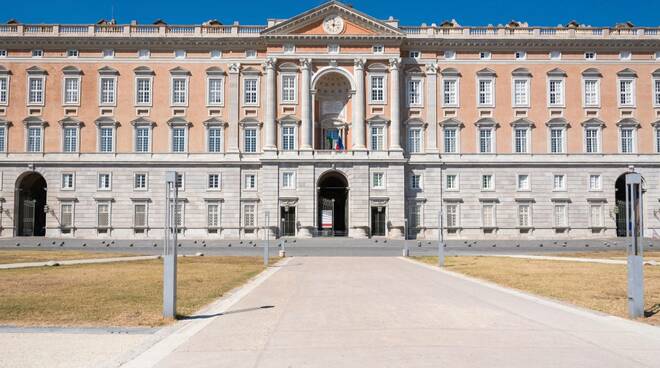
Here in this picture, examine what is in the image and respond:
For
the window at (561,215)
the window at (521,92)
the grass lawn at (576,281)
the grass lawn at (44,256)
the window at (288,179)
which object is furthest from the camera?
the window at (521,92)

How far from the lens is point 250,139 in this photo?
6359cm

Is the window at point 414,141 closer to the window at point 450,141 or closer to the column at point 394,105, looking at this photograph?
the column at point 394,105

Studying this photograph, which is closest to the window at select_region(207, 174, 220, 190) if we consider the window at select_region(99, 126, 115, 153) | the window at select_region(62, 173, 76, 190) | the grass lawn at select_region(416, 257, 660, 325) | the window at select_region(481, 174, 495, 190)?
the window at select_region(99, 126, 115, 153)

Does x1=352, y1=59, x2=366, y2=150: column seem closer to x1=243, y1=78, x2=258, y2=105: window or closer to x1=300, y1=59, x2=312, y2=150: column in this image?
x1=300, y1=59, x2=312, y2=150: column

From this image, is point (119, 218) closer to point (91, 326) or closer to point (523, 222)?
point (523, 222)

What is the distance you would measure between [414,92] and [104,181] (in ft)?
110

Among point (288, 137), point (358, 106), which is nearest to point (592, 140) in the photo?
point (358, 106)

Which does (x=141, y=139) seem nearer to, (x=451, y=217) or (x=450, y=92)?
(x=450, y=92)

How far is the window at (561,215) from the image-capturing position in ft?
207

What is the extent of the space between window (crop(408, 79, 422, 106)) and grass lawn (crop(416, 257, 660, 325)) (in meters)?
33.5

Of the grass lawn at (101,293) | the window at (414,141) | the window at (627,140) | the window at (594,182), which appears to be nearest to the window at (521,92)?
the window at (594,182)

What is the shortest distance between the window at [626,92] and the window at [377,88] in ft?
82.2

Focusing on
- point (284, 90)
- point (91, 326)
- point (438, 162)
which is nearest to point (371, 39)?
point (284, 90)

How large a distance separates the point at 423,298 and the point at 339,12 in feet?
161
